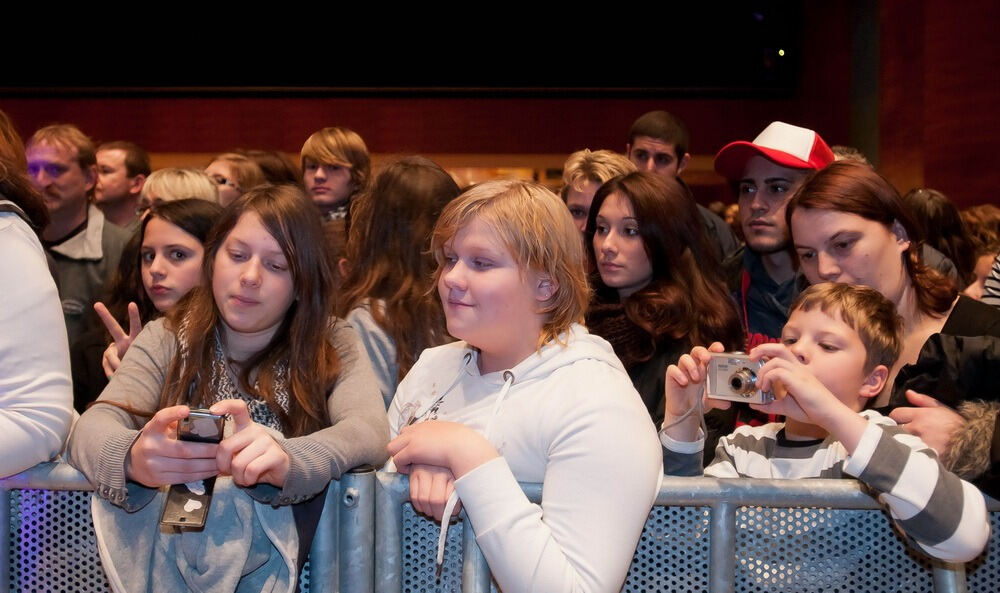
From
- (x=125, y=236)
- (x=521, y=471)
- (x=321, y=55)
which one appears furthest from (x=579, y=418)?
(x=321, y=55)

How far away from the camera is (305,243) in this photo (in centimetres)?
266

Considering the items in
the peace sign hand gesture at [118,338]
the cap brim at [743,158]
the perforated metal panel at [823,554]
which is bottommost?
the perforated metal panel at [823,554]

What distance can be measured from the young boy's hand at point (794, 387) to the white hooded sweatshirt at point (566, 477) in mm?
257

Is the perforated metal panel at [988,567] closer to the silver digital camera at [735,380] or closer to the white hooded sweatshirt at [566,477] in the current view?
the silver digital camera at [735,380]

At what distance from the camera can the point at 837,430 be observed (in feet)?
6.10

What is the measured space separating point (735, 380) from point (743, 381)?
0.02 meters

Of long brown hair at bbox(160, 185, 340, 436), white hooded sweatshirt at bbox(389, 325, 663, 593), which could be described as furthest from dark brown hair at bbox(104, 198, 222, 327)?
white hooded sweatshirt at bbox(389, 325, 663, 593)

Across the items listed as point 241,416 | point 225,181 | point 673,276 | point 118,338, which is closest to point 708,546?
point 241,416

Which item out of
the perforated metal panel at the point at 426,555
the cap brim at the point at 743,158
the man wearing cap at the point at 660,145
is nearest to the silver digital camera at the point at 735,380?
the perforated metal panel at the point at 426,555

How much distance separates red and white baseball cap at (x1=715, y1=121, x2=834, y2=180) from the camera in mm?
3730

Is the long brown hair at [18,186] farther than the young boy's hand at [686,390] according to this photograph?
Yes

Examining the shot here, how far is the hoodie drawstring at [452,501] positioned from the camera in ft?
5.94

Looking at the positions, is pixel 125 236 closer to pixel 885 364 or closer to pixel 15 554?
pixel 15 554

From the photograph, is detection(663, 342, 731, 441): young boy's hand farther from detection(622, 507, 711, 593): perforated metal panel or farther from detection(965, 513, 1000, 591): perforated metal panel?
detection(965, 513, 1000, 591): perforated metal panel
